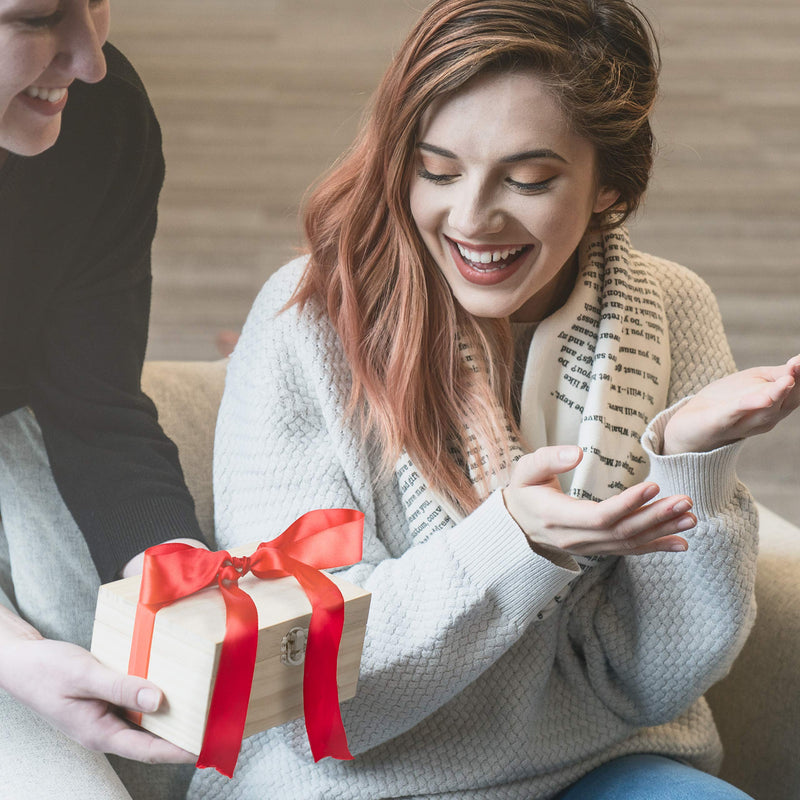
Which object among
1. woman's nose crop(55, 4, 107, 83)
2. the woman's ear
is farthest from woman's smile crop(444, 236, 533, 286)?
woman's nose crop(55, 4, 107, 83)

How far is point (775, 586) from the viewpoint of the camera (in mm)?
1189

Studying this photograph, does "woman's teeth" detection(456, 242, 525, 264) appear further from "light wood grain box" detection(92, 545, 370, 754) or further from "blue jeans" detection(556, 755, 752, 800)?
→ "blue jeans" detection(556, 755, 752, 800)

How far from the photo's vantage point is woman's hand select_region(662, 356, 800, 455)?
0.79 metres

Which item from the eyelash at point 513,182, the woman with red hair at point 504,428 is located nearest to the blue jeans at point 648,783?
the woman with red hair at point 504,428

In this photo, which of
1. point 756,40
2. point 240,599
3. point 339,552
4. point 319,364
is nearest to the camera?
point 240,599

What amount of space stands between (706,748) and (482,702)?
0.97 ft

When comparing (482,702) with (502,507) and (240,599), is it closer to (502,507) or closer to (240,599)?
(502,507)

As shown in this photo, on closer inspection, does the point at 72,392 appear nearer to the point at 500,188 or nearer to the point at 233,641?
the point at 233,641

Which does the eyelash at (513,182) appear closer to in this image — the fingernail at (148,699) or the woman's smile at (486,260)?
the woman's smile at (486,260)

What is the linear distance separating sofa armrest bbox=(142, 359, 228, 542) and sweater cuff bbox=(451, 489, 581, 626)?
1.21 ft

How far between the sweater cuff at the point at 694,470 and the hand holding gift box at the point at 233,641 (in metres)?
0.29

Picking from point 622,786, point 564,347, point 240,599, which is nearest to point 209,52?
point 564,347

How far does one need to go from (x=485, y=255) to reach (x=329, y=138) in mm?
283

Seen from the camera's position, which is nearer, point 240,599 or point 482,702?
point 240,599
